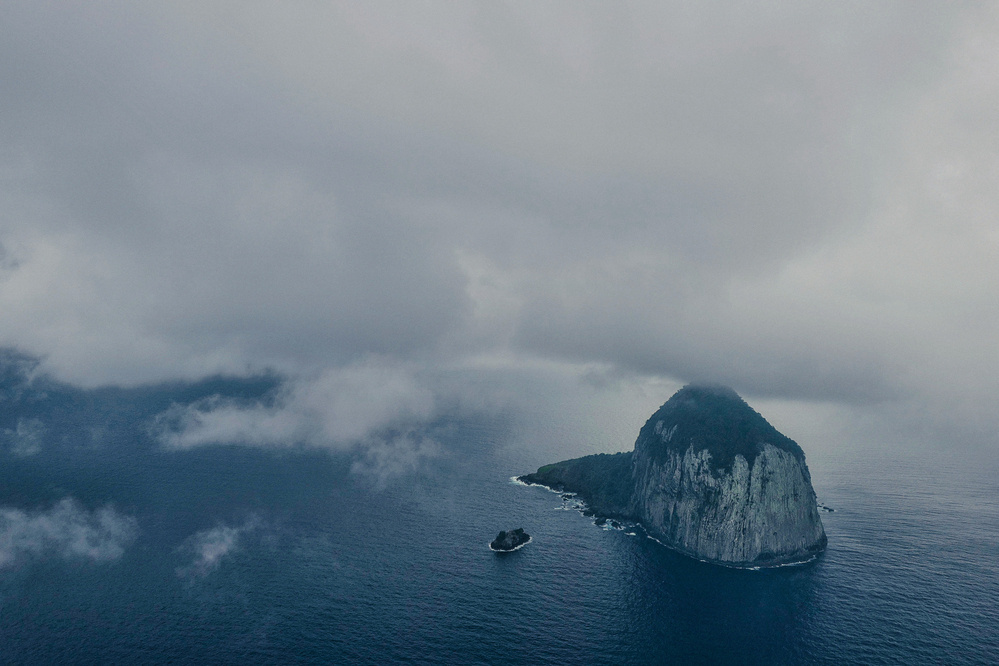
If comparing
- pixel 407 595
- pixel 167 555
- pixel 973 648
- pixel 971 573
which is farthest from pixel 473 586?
pixel 971 573

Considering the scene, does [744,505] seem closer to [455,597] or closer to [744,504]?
[744,504]

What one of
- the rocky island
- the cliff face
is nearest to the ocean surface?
the rocky island

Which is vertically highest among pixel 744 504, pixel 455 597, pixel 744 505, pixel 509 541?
pixel 744 504

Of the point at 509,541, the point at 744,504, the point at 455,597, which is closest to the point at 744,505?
the point at 744,504

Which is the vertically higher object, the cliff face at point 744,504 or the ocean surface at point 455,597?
the cliff face at point 744,504

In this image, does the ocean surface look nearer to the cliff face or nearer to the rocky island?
the rocky island

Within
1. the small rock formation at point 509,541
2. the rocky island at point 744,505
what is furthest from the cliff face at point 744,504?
the small rock formation at point 509,541

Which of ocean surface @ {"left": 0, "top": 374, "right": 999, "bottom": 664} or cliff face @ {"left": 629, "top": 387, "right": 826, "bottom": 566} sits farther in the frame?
cliff face @ {"left": 629, "top": 387, "right": 826, "bottom": 566}

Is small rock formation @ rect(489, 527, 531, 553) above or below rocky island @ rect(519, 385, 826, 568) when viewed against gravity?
below

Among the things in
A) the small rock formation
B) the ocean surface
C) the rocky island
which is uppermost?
the rocky island

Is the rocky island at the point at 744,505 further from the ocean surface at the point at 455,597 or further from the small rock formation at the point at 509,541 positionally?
the small rock formation at the point at 509,541
